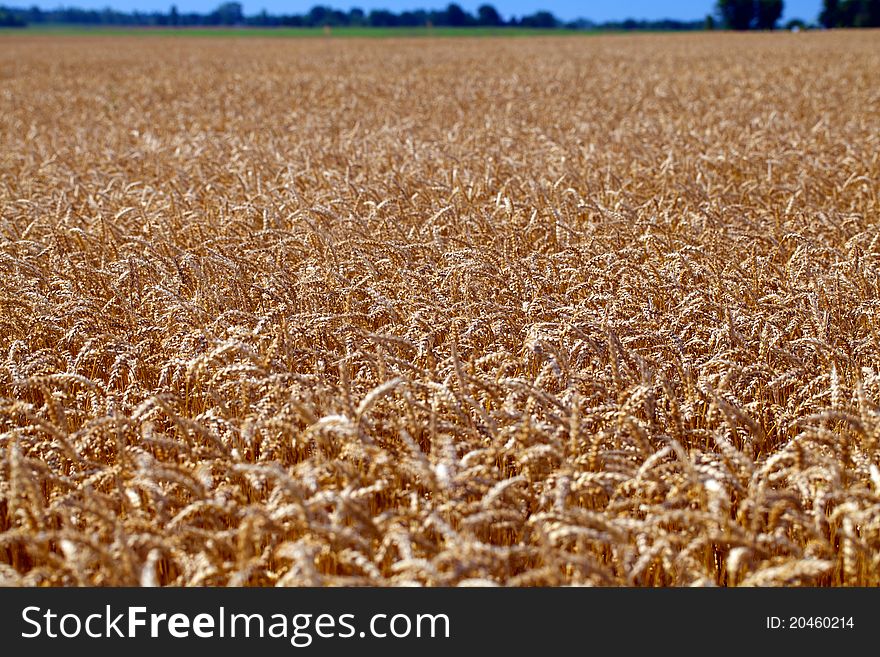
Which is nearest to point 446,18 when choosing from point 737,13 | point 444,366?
point 737,13

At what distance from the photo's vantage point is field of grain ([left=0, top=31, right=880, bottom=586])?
2080 millimetres

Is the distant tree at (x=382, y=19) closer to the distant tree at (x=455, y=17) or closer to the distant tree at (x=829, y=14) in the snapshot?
the distant tree at (x=455, y=17)

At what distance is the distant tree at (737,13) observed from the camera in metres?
83.4

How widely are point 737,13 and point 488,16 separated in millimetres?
45312

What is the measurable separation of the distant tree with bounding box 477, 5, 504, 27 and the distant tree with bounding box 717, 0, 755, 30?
41.6 m

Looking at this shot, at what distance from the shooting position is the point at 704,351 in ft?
11.1

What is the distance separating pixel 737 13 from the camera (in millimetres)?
83562

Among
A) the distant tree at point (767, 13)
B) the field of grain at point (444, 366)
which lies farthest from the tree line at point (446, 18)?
the field of grain at point (444, 366)

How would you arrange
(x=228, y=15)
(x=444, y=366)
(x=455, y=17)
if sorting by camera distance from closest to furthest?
1. (x=444, y=366)
2. (x=455, y=17)
3. (x=228, y=15)

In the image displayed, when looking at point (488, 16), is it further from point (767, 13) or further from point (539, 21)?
point (767, 13)

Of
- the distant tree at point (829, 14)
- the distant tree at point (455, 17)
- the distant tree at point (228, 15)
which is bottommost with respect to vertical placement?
the distant tree at point (829, 14)

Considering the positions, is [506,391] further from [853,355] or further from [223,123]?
[223,123]

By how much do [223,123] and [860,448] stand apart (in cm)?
1009

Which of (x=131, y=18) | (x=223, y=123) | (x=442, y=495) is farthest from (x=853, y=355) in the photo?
(x=131, y=18)
